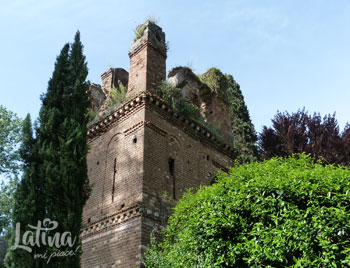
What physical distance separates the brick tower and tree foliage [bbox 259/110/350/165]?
448cm

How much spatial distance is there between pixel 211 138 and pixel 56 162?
22.9 feet

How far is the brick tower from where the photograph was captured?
10516 mm

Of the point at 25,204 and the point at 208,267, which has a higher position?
the point at 25,204

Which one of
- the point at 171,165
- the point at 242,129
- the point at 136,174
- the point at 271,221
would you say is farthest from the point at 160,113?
the point at 242,129

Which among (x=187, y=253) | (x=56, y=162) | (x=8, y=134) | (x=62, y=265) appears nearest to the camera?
(x=187, y=253)

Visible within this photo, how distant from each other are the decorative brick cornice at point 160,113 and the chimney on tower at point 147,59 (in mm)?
648

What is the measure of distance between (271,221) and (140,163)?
221 inches

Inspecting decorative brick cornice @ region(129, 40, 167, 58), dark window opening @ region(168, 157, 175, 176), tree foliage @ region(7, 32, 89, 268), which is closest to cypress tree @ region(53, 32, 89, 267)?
tree foliage @ region(7, 32, 89, 268)

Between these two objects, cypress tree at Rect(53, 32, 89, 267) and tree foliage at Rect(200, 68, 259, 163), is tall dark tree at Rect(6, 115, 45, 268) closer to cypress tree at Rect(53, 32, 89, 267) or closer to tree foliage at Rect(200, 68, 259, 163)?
cypress tree at Rect(53, 32, 89, 267)

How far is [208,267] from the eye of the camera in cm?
652

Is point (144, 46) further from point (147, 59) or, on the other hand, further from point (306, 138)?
point (306, 138)

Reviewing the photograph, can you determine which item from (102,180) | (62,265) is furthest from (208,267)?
(102,180)

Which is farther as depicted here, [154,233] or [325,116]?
[325,116]

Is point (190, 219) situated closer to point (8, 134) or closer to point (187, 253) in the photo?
point (187, 253)
